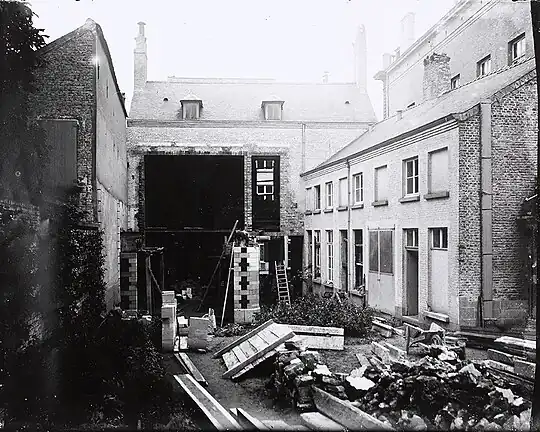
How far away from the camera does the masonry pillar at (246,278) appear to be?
16.7m

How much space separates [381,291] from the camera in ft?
53.5

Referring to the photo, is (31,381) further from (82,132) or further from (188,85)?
(188,85)

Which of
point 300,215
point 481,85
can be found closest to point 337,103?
point 300,215

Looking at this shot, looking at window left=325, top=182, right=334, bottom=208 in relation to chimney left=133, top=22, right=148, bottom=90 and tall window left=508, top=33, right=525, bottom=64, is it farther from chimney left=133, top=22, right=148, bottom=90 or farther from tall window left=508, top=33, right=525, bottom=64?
chimney left=133, top=22, right=148, bottom=90

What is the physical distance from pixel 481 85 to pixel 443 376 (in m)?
10.5

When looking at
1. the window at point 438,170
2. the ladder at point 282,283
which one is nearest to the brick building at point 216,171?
the ladder at point 282,283

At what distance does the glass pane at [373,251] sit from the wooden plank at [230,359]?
7167mm

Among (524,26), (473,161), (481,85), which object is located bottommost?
(473,161)

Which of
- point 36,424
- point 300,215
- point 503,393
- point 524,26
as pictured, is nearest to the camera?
point 36,424

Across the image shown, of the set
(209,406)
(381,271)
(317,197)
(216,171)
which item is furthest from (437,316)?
(216,171)

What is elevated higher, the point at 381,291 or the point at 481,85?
the point at 481,85

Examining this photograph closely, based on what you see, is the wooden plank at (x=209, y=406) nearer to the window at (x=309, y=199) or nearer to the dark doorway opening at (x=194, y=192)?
the window at (x=309, y=199)

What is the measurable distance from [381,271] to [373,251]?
874 mm

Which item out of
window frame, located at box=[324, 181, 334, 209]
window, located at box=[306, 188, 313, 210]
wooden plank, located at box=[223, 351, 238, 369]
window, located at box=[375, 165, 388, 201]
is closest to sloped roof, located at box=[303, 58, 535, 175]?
window, located at box=[375, 165, 388, 201]
